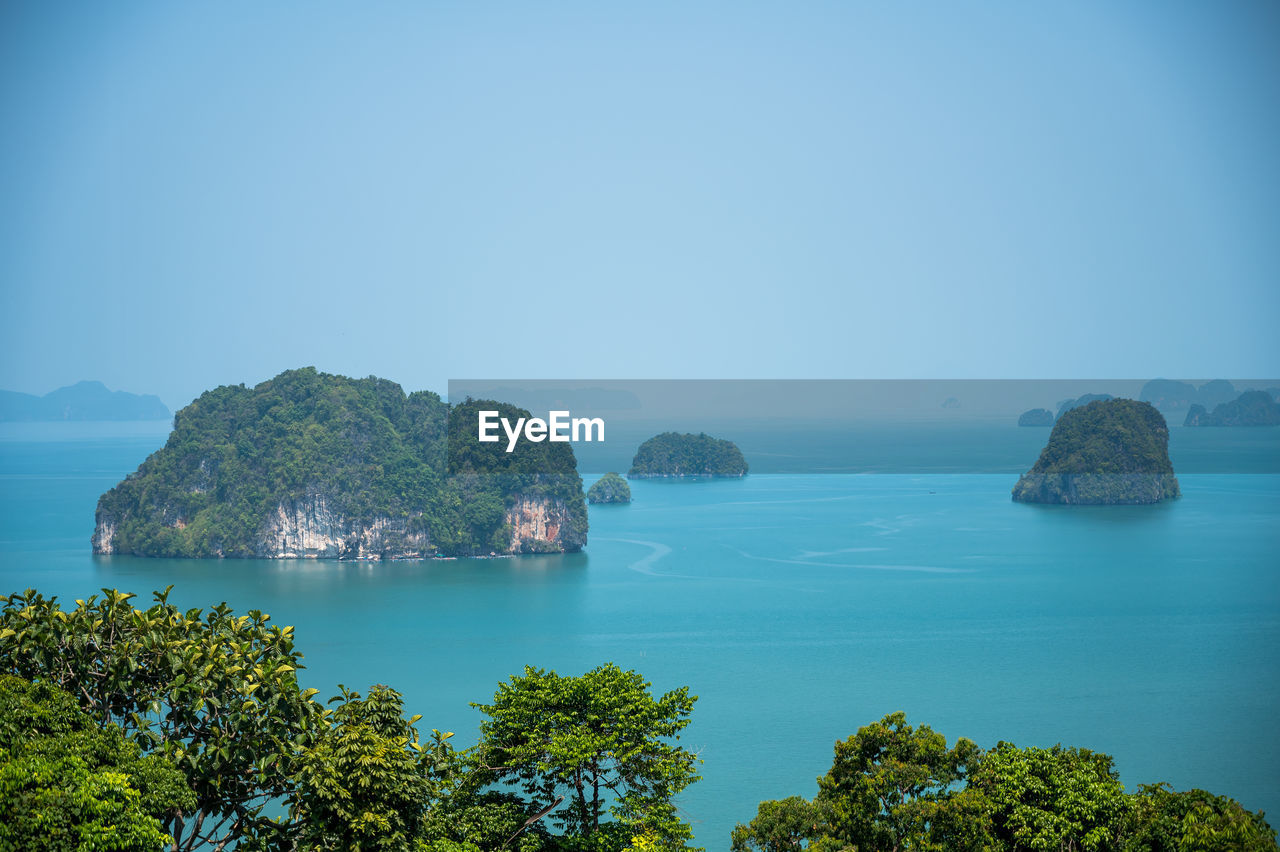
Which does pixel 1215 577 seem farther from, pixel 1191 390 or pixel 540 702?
pixel 1191 390

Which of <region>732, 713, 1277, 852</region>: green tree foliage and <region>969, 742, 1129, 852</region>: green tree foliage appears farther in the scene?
<region>969, 742, 1129, 852</region>: green tree foliage

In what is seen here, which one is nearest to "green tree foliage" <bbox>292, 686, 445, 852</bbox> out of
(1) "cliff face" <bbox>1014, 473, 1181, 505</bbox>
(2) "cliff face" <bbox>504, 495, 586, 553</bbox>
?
(2) "cliff face" <bbox>504, 495, 586, 553</bbox>

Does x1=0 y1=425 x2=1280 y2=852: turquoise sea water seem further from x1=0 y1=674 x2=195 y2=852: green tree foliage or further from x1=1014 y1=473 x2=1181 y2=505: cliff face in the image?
x1=0 y1=674 x2=195 y2=852: green tree foliage

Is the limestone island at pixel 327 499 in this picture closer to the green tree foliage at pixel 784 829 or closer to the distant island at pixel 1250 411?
the green tree foliage at pixel 784 829

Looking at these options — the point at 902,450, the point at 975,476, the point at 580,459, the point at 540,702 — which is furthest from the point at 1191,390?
the point at 540,702

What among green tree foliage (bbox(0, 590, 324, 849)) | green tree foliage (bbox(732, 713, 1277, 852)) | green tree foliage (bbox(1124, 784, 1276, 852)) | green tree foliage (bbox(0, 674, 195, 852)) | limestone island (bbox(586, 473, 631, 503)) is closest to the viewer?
green tree foliage (bbox(0, 674, 195, 852))

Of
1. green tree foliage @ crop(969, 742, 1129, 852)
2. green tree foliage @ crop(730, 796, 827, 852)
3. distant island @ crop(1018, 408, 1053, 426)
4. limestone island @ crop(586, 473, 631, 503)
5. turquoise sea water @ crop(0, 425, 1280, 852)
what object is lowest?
turquoise sea water @ crop(0, 425, 1280, 852)
